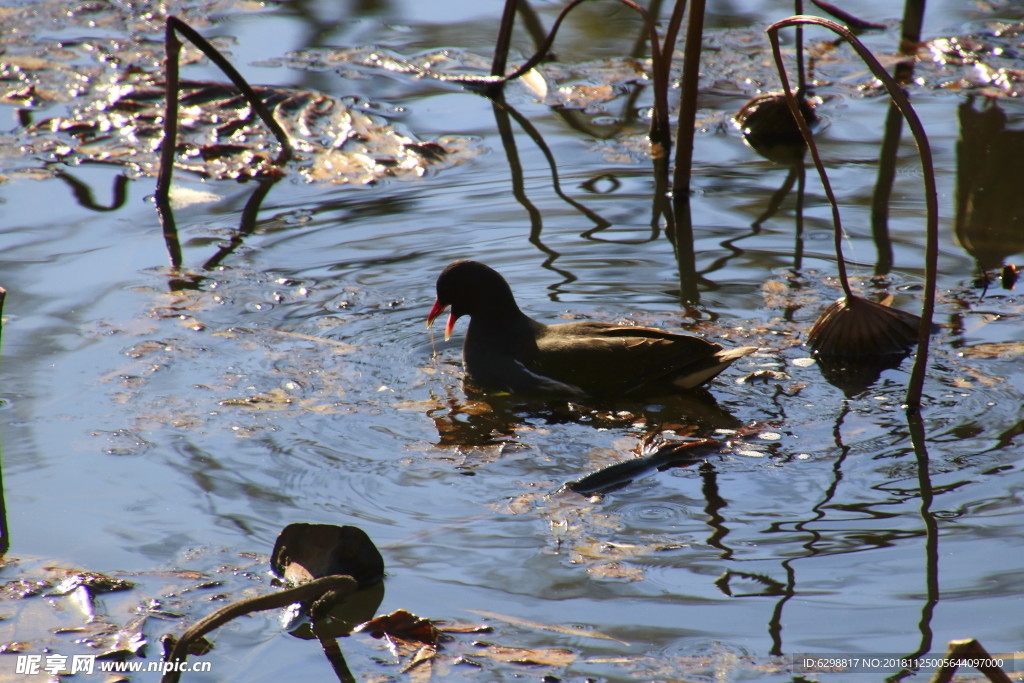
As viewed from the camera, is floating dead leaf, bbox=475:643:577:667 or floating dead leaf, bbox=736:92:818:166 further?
floating dead leaf, bbox=736:92:818:166

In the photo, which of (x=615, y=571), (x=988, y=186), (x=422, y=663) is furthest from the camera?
(x=988, y=186)

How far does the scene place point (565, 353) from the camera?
14.4 ft

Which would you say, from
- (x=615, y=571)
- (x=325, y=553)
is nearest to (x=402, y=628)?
(x=325, y=553)

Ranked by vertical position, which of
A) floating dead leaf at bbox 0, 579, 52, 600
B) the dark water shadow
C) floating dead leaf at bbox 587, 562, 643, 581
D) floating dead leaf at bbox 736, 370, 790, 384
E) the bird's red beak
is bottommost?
floating dead leaf at bbox 0, 579, 52, 600

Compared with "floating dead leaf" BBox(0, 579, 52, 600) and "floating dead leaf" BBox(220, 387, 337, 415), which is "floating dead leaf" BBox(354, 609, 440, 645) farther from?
"floating dead leaf" BBox(220, 387, 337, 415)

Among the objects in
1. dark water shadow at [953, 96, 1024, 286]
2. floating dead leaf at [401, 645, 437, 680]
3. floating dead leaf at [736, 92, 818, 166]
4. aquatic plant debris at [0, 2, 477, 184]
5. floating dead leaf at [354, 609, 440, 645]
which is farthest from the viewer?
floating dead leaf at [736, 92, 818, 166]

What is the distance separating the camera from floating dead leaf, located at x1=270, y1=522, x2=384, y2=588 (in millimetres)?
3062

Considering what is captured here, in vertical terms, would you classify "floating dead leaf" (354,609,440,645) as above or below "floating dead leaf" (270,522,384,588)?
below

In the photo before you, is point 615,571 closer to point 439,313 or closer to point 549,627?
point 549,627

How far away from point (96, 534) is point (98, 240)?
2687 millimetres

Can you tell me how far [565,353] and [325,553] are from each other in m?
1.59

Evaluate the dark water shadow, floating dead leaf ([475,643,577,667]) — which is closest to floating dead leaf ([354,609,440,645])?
floating dead leaf ([475,643,577,667])

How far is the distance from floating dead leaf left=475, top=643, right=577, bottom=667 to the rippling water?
4 centimetres

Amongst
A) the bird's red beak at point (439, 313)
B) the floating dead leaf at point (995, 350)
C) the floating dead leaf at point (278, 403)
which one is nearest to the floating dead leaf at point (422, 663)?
the floating dead leaf at point (278, 403)
